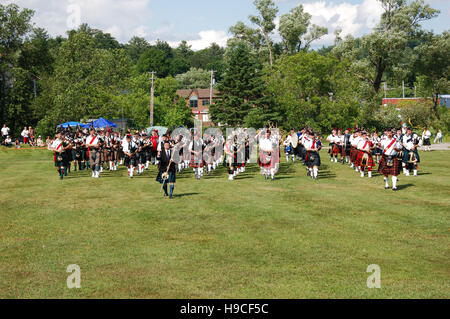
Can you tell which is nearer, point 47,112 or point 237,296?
point 237,296

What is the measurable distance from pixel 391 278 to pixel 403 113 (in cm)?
6023

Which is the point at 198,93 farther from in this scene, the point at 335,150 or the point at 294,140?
the point at 335,150

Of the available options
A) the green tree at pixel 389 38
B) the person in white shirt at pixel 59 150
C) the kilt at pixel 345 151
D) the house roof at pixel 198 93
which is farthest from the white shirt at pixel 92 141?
the house roof at pixel 198 93

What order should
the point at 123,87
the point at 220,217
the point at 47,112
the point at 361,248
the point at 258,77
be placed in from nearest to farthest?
the point at 361,248, the point at 220,217, the point at 47,112, the point at 258,77, the point at 123,87

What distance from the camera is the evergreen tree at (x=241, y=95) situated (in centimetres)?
5899

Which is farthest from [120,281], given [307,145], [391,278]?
[307,145]

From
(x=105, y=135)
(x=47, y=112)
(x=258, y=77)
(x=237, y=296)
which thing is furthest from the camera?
(x=258, y=77)

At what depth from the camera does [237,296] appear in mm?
7531

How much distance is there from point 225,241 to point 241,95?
49.7m

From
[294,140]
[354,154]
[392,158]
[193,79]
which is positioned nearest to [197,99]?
[193,79]

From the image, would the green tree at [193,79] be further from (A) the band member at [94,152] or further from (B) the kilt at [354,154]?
(A) the band member at [94,152]

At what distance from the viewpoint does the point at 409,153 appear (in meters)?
24.3

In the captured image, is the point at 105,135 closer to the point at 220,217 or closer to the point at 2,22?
the point at 220,217

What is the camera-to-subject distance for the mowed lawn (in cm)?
800
